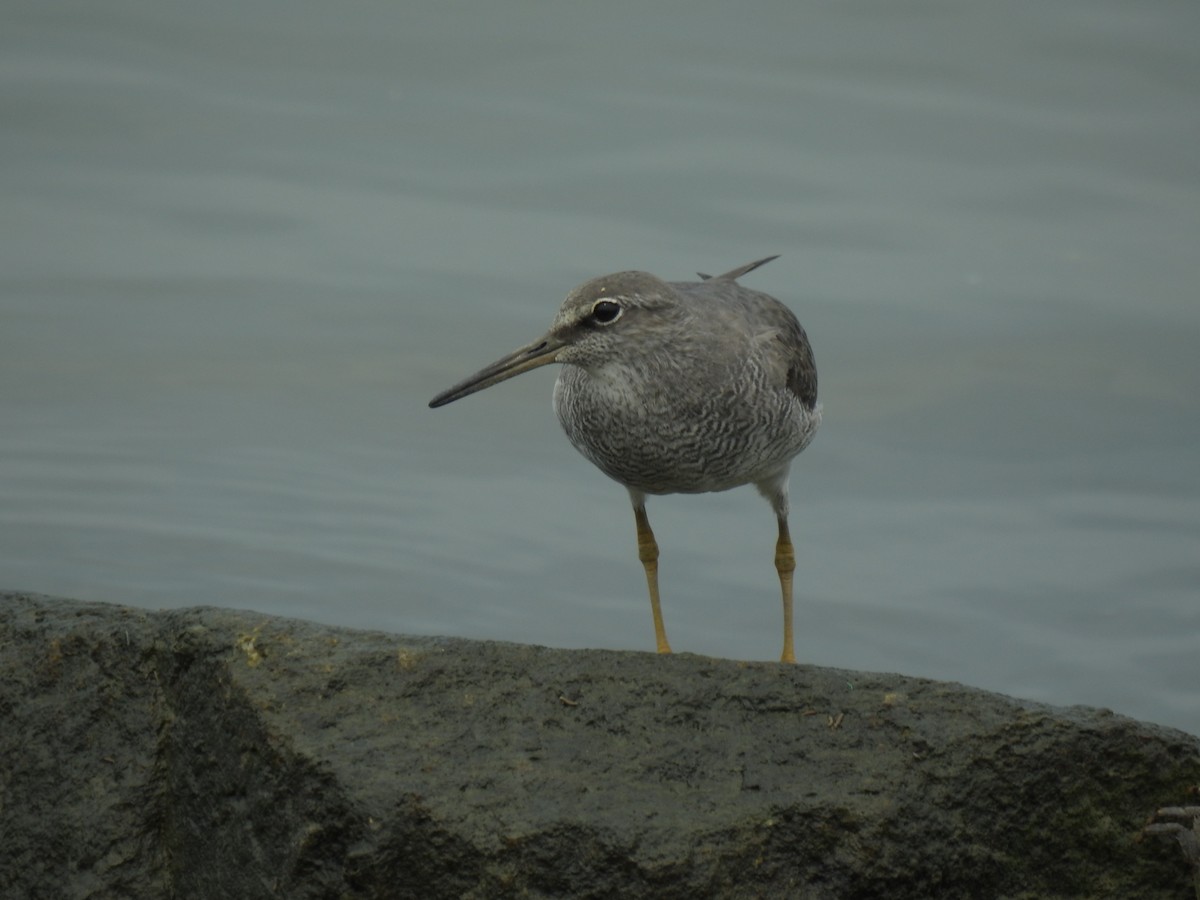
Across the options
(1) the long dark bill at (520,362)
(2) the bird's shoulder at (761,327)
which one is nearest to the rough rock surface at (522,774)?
(1) the long dark bill at (520,362)

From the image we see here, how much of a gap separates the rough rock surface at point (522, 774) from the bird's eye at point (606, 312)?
1.89 meters

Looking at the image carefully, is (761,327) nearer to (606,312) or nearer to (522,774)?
(606,312)

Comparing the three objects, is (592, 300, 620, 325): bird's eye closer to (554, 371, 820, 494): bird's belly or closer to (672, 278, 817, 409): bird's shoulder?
(554, 371, 820, 494): bird's belly

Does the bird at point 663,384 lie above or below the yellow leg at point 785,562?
above

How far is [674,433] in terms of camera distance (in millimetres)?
6996

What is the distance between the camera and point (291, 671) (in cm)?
496

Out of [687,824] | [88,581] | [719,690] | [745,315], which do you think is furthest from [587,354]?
[88,581]

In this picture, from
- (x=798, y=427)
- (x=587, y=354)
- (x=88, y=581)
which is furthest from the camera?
(x=88, y=581)

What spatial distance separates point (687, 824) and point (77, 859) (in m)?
1.78

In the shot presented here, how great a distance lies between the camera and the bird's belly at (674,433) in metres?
6.97

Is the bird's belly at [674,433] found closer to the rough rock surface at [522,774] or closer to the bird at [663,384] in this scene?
the bird at [663,384]

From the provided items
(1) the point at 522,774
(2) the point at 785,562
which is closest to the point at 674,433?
(2) the point at 785,562

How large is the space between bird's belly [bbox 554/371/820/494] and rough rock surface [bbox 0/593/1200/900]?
6.03 ft

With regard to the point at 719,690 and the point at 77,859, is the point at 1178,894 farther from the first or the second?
the point at 77,859
